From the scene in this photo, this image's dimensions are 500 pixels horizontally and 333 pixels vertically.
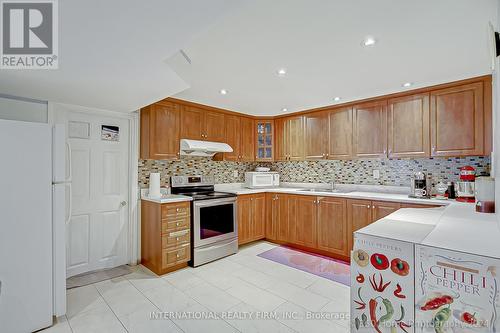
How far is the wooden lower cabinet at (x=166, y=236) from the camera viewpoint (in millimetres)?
2896

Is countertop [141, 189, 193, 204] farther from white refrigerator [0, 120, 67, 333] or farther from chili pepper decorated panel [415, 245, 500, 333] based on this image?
chili pepper decorated panel [415, 245, 500, 333]

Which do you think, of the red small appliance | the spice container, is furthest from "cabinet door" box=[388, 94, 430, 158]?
the spice container

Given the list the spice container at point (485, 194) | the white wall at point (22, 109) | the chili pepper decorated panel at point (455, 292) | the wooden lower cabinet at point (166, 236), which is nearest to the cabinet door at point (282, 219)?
the wooden lower cabinet at point (166, 236)

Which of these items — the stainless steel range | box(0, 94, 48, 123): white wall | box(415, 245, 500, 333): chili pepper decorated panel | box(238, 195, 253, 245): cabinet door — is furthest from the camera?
box(238, 195, 253, 245): cabinet door

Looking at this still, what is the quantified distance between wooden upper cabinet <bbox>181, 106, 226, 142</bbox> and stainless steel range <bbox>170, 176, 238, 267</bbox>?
26.2 inches

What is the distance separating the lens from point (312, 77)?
2.63m

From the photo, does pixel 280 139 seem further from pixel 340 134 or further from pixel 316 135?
pixel 340 134

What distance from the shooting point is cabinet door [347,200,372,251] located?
3113 mm

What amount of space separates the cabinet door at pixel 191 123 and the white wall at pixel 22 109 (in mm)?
1544

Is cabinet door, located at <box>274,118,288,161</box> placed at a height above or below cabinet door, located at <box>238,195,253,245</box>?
above

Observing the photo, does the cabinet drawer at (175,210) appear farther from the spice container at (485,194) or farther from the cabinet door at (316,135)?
the spice container at (485,194)

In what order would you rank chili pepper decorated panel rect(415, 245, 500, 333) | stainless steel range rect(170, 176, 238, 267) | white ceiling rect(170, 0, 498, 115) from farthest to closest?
stainless steel range rect(170, 176, 238, 267) < white ceiling rect(170, 0, 498, 115) < chili pepper decorated panel rect(415, 245, 500, 333)

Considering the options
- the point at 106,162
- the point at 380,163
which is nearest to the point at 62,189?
the point at 106,162

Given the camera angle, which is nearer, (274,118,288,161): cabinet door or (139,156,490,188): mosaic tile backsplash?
(139,156,490,188): mosaic tile backsplash
